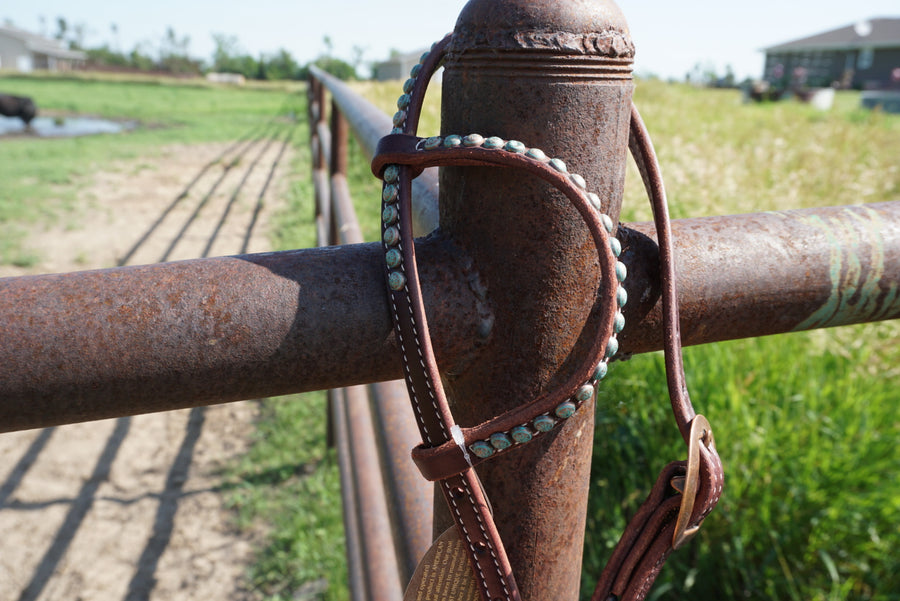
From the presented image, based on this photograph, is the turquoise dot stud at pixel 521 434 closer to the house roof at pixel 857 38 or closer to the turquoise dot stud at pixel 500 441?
the turquoise dot stud at pixel 500 441

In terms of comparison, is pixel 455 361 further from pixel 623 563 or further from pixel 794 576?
pixel 794 576

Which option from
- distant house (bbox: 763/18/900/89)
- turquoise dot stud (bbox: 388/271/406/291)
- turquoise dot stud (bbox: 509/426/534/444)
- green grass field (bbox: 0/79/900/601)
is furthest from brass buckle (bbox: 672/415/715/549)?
distant house (bbox: 763/18/900/89)

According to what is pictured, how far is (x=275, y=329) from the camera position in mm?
409

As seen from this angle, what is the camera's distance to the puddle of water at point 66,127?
42.6 feet

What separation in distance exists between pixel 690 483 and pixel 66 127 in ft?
55.4

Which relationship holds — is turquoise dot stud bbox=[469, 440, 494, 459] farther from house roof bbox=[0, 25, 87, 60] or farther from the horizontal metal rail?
house roof bbox=[0, 25, 87, 60]

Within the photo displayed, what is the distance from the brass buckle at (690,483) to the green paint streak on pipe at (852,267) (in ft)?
0.58

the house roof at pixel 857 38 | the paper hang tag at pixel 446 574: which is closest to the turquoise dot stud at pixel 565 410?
the paper hang tag at pixel 446 574

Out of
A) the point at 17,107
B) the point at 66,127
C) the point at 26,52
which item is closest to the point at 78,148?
the point at 66,127

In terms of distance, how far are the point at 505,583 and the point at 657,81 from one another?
60.2 feet

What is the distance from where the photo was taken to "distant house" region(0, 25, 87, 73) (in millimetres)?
56688

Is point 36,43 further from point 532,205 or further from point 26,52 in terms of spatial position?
point 532,205

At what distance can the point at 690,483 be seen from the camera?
0.43 m

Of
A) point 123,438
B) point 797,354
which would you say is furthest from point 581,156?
point 123,438
